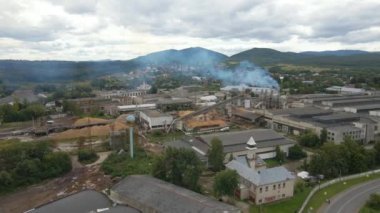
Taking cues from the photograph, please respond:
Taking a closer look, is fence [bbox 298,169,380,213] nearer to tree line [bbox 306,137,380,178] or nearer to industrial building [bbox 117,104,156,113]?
tree line [bbox 306,137,380,178]

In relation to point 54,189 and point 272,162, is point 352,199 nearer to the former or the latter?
point 272,162

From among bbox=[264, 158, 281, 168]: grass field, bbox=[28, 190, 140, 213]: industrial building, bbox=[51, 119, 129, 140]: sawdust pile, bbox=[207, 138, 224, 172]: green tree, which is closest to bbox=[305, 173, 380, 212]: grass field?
bbox=[264, 158, 281, 168]: grass field

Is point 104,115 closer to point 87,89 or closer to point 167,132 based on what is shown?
point 167,132

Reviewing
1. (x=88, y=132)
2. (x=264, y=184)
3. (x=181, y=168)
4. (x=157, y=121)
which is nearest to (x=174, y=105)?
(x=157, y=121)

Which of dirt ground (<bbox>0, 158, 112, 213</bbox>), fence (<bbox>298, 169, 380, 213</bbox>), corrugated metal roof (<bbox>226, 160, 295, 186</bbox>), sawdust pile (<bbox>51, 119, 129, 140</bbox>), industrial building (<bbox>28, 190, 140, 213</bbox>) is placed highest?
corrugated metal roof (<bbox>226, 160, 295, 186</bbox>)

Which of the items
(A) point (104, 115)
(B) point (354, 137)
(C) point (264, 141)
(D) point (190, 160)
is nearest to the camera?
(D) point (190, 160)

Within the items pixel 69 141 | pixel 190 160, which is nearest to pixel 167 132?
pixel 69 141
